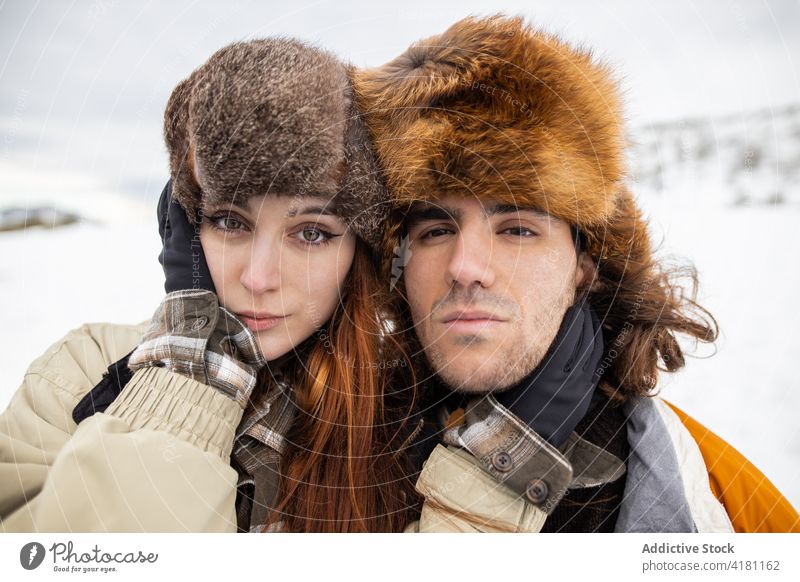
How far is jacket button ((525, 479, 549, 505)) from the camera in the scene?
702 millimetres

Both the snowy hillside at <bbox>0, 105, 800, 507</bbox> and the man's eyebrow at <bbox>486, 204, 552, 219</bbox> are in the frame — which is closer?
the man's eyebrow at <bbox>486, 204, 552, 219</bbox>

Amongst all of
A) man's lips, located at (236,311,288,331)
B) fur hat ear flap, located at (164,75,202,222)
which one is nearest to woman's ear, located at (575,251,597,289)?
man's lips, located at (236,311,288,331)

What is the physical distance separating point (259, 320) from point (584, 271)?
1.41 feet

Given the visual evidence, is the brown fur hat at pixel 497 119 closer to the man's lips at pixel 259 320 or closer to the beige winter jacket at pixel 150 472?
the man's lips at pixel 259 320

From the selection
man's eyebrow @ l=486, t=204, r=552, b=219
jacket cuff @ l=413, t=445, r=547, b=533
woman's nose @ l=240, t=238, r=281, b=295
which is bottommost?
jacket cuff @ l=413, t=445, r=547, b=533

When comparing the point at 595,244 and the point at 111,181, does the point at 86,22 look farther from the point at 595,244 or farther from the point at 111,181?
the point at 595,244

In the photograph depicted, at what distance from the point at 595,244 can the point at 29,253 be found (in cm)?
76

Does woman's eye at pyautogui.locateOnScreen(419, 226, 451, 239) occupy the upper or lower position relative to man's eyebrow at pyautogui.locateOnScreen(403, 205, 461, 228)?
lower

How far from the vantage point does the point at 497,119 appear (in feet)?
2.21

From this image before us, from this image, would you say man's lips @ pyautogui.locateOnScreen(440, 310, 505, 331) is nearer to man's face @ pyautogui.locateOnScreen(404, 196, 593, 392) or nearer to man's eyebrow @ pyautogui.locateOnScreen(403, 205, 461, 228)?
man's face @ pyautogui.locateOnScreen(404, 196, 593, 392)

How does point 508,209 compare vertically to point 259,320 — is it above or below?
above

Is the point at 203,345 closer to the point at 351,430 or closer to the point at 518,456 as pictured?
the point at 351,430

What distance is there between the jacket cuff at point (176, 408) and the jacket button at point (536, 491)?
0.36 m

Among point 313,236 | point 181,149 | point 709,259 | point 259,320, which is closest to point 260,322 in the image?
point 259,320
